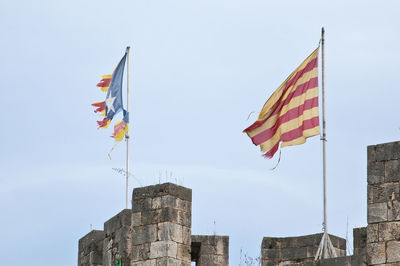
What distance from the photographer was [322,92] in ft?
79.9

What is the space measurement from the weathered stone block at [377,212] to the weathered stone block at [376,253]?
16.0 inches

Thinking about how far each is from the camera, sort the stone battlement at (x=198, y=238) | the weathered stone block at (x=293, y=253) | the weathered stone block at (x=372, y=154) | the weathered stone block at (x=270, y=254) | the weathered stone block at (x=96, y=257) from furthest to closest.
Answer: the weathered stone block at (x=96, y=257)
the weathered stone block at (x=270, y=254)
the weathered stone block at (x=293, y=253)
the weathered stone block at (x=372, y=154)
the stone battlement at (x=198, y=238)

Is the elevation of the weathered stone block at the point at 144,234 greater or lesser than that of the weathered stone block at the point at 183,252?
greater

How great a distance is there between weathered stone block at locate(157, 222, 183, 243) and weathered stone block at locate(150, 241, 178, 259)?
0.33 ft

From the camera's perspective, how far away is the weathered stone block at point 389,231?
827 inches

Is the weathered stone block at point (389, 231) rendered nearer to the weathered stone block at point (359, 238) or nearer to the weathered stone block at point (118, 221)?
the weathered stone block at point (359, 238)

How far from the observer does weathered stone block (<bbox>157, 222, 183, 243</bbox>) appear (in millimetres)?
24562

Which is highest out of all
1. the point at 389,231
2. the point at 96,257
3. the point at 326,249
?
the point at 96,257

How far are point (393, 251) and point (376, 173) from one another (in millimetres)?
1387

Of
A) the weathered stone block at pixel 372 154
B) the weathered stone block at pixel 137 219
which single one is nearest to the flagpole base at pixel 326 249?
the weathered stone block at pixel 372 154

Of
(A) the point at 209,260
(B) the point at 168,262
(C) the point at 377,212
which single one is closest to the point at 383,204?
(C) the point at 377,212

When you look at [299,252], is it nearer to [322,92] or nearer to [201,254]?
[201,254]

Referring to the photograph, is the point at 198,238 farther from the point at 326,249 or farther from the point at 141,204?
the point at 326,249

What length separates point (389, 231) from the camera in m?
21.1
